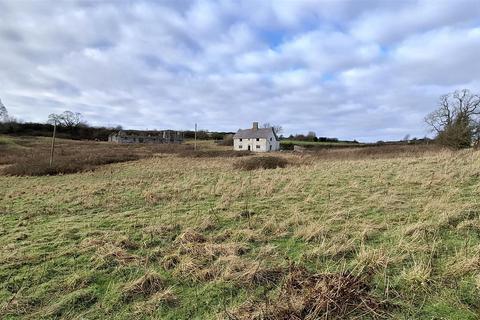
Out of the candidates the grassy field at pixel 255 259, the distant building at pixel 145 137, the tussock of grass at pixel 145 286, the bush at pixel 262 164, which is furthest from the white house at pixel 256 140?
the tussock of grass at pixel 145 286

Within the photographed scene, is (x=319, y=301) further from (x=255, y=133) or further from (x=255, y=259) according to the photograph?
(x=255, y=133)

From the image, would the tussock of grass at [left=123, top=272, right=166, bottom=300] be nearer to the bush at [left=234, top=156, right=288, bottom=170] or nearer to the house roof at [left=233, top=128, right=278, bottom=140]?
the bush at [left=234, top=156, right=288, bottom=170]

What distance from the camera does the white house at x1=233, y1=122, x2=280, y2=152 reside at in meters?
68.0

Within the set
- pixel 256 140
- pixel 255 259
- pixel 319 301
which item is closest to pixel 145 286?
pixel 255 259

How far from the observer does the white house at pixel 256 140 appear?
68.0m

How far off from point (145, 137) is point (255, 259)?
97937mm

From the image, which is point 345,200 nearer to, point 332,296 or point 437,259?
point 437,259

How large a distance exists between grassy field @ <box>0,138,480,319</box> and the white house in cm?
5909

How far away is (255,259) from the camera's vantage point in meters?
4.84

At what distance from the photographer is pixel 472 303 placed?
130 inches

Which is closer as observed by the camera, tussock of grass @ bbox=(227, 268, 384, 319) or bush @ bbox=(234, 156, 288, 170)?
tussock of grass @ bbox=(227, 268, 384, 319)

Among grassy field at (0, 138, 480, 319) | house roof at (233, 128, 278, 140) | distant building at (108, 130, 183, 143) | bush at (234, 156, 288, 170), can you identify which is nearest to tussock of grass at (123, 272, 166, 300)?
grassy field at (0, 138, 480, 319)

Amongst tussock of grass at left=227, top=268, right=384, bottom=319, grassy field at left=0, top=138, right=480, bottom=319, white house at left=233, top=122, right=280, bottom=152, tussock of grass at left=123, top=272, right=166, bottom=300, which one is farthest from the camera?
white house at left=233, top=122, right=280, bottom=152

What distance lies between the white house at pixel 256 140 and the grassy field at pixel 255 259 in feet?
194
